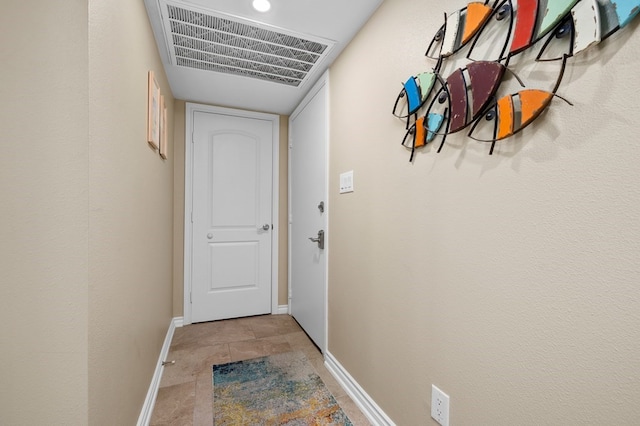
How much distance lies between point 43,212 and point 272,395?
1.54 metres

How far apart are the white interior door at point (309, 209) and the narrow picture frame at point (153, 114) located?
114 cm

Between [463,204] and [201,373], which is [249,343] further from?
[463,204]

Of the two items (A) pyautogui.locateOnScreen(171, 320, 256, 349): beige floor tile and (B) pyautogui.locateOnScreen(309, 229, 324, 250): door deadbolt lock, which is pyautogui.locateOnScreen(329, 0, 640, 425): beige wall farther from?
(A) pyautogui.locateOnScreen(171, 320, 256, 349): beige floor tile

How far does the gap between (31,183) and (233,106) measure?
238 centimetres

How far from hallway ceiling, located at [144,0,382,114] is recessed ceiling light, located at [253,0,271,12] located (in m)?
0.03

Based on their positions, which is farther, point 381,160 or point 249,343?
point 249,343

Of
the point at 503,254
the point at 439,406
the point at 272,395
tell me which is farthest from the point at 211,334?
the point at 503,254

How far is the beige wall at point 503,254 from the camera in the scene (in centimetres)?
64

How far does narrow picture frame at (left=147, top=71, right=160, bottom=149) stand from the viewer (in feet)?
5.01

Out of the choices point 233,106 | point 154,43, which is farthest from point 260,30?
point 233,106

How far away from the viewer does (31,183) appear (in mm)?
774

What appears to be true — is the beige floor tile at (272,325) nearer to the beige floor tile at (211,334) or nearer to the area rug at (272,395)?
the beige floor tile at (211,334)

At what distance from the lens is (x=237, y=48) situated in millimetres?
1875

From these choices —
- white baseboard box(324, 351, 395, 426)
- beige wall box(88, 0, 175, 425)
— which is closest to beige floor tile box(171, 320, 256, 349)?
beige wall box(88, 0, 175, 425)
